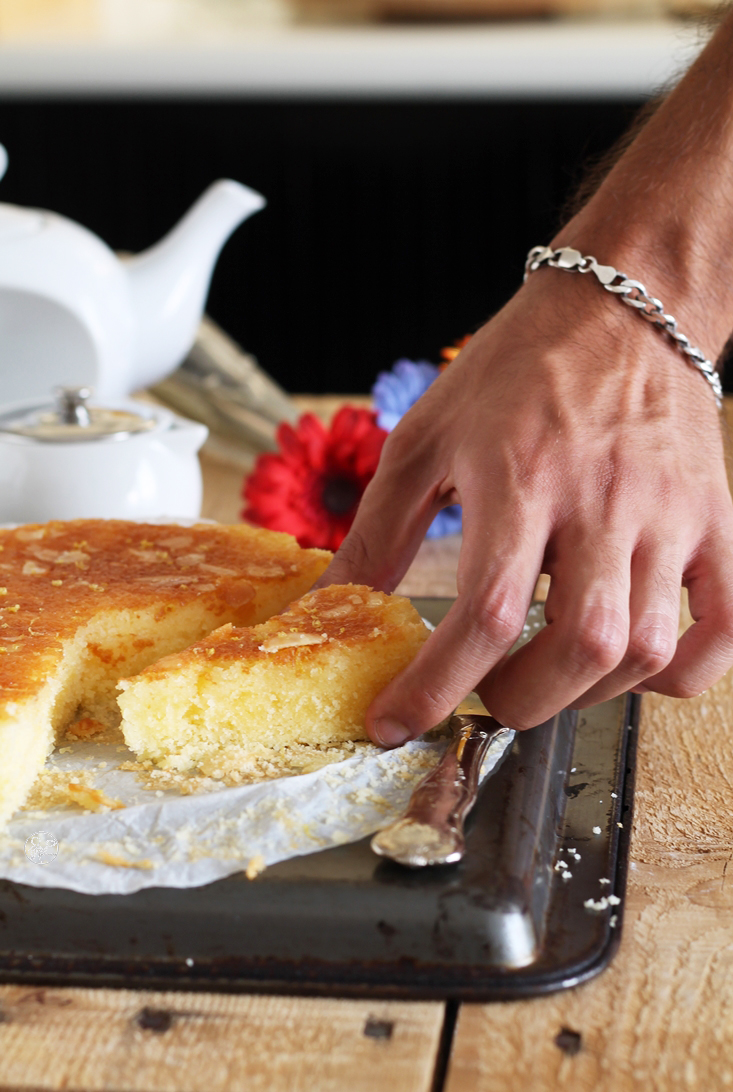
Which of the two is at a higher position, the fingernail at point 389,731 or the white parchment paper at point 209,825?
the fingernail at point 389,731

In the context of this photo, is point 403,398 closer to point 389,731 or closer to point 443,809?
point 389,731

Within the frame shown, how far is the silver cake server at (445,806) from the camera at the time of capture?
2.46ft

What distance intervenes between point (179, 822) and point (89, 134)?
10.5 feet

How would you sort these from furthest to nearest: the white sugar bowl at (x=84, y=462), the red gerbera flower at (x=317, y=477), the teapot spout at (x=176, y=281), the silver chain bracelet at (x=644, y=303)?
the teapot spout at (x=176, y=281) < the red gerbera flower at (x=317, y=477) < the white sugar bowl at (x=84, y=462) < the silver chain bracelet at (x=644, y=303)

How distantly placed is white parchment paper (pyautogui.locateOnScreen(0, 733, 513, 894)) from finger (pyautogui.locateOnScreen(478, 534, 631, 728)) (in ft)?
0.27

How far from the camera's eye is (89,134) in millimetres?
3562

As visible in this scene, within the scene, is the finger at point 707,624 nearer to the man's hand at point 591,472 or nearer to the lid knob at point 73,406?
the man's hand at point 591,472

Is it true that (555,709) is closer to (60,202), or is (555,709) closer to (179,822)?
(179,822)

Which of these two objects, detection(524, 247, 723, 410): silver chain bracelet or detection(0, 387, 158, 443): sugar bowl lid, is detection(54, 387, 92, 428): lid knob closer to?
detection(0, 387, 158, 443): sugar bowl lid

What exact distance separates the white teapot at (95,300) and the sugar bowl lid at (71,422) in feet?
0.50

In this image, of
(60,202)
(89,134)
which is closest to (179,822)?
(89,134)

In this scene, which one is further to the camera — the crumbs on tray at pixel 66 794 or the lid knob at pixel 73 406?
the lid knob at pixel 73 406

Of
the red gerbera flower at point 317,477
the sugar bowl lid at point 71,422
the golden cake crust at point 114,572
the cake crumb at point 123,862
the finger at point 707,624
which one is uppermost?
the finger at point 707,624

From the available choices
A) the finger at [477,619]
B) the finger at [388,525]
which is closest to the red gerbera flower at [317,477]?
the finger at [388,525]
